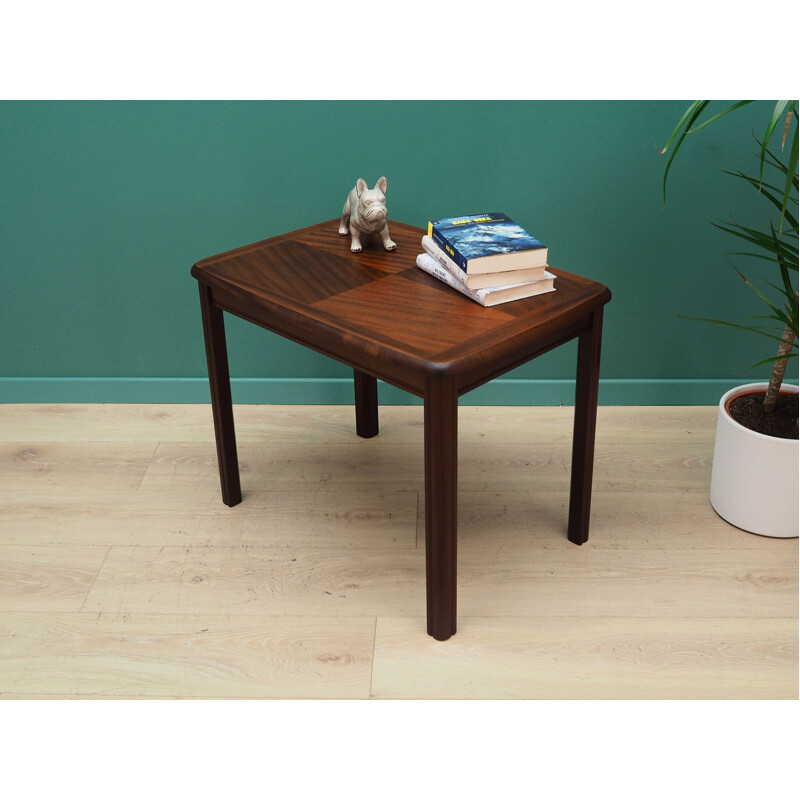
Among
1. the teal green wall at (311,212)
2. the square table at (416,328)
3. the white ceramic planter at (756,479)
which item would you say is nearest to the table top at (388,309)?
the square table at (416,328)

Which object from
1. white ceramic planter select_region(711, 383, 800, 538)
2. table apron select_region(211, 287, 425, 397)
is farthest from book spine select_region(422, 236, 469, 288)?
white ceramic planter select_region(711, 383, 800, 538)

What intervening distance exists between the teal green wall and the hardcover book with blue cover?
59 cm

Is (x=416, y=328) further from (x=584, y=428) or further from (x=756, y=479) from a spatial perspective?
(x=756, y=479)

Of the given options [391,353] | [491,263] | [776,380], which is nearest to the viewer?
[391,353]

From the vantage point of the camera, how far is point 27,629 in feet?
6.09

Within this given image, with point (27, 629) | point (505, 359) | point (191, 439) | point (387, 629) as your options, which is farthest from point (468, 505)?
point (27, 629)

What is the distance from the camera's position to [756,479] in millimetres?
2041

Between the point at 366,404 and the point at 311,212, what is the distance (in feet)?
1.80

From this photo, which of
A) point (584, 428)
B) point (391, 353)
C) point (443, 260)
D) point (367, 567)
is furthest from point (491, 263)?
point (367, 567)

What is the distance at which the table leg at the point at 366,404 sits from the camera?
246cm

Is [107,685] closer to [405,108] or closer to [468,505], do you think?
[468,505]

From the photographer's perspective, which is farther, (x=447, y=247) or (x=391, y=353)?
(x=447, y=247)

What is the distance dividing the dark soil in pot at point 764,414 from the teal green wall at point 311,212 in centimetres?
44

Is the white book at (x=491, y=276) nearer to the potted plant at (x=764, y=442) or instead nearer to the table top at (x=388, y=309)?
the table top at (x=388, y=309)
